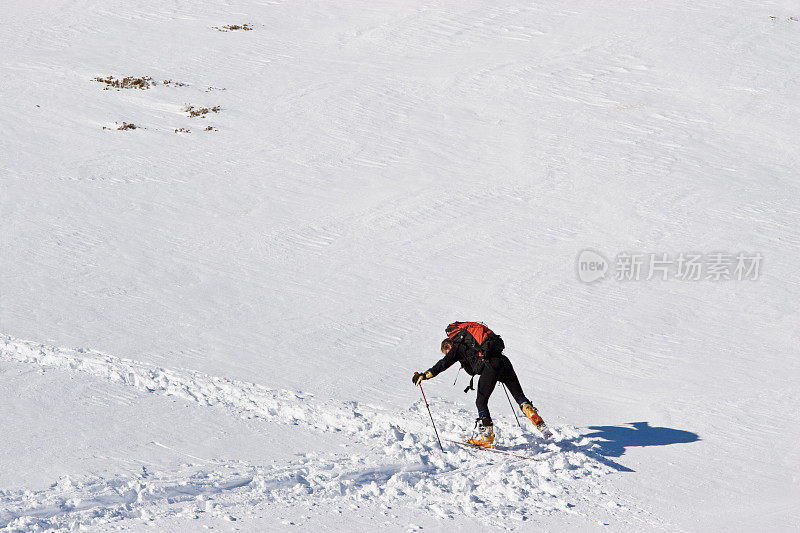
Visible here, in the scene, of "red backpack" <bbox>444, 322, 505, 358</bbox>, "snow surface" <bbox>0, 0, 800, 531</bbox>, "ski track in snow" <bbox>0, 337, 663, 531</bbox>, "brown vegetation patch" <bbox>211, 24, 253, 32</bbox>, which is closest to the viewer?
"ski track in snow" <bbox>0, 337, 663, 531</bbox>

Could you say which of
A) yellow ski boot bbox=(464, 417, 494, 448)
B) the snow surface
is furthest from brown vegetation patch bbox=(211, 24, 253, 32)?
yellow ski boot bbox=(464, 417, 494, 448)

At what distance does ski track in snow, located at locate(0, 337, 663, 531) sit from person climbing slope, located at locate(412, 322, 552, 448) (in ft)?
1.01

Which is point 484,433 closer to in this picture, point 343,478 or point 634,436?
point 343,478

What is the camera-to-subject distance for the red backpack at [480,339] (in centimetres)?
773

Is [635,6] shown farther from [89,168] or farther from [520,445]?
[520,445]

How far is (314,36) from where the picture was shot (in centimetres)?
2412

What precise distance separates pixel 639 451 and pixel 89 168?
1177cm

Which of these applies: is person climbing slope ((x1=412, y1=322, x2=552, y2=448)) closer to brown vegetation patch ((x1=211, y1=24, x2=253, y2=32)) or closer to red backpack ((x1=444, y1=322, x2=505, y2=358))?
red backpack ((x1=444, y1=322, x2=505, y2=358))

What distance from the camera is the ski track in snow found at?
6414mm

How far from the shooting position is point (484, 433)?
26.0 feet

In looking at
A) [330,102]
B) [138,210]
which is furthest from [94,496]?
[330,102]

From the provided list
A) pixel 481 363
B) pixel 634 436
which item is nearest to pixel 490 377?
pixel 481 363

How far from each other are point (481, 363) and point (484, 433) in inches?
27.6

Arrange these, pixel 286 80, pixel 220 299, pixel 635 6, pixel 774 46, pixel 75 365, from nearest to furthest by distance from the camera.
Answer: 1. pixel 75 365
2. pixel 220 299
3. pixel 286 80
4. pixel 774 46
5. pixel 635 6
